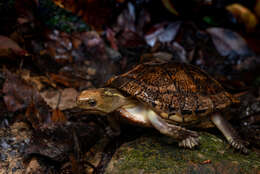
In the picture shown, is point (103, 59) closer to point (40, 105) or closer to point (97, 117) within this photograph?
point (97, 117)

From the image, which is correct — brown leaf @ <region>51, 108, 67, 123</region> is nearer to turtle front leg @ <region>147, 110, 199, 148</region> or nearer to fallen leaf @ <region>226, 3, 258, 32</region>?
turtle front leg @ <region>147, 110, 199, 148</region>

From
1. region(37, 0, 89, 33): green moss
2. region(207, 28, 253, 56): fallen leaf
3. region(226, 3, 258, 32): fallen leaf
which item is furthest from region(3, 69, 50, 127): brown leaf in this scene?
region(226, 3, 258, 32): fallen leaf

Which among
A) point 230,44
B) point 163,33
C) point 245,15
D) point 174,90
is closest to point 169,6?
point 163,33

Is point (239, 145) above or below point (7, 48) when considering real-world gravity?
below

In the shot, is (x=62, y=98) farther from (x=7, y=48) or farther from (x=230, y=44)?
(x=230, y=44)

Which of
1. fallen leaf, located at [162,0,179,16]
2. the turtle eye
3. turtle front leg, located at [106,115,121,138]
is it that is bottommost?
turtle front leg, located at [106,115,121,138]

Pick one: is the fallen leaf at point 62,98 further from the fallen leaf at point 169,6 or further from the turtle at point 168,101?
the fallen leaf at point 169,6

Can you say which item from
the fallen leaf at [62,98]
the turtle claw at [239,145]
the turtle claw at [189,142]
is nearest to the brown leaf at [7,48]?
the fallen leaf at [62,98]
